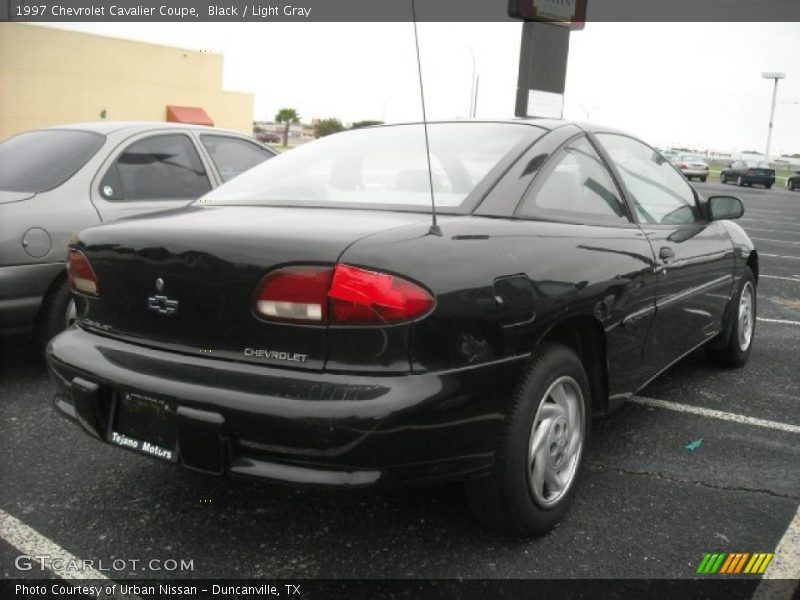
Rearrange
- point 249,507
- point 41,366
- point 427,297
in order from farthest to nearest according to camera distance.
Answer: point 41,366 → point 249,507 → point 427,297

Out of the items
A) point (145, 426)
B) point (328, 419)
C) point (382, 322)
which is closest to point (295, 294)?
point (382, 322)

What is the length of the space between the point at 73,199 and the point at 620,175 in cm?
298

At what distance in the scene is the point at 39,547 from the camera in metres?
2.46

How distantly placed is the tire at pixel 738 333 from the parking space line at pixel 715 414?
2.42 ft

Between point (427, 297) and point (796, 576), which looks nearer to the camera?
point (427, 297)

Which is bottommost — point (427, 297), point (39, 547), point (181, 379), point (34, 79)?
point (39, 547)

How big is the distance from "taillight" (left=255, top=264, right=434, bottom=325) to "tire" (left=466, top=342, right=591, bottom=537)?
54 centimetres

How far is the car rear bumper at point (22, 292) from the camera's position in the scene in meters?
3.94

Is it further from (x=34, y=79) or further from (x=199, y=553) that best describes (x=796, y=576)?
(x=34, y=79)

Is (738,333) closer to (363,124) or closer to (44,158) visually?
(363,124)

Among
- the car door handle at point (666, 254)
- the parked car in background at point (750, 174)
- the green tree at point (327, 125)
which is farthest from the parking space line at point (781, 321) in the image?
the parked car in background at point (750, 174)

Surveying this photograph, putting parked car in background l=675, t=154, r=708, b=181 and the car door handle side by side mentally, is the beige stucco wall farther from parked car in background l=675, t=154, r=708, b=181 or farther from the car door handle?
the car door handle

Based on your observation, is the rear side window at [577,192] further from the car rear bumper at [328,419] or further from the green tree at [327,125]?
the green tree at [327,125]

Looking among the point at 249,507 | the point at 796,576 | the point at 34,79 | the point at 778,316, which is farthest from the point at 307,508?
the point at 34,79
